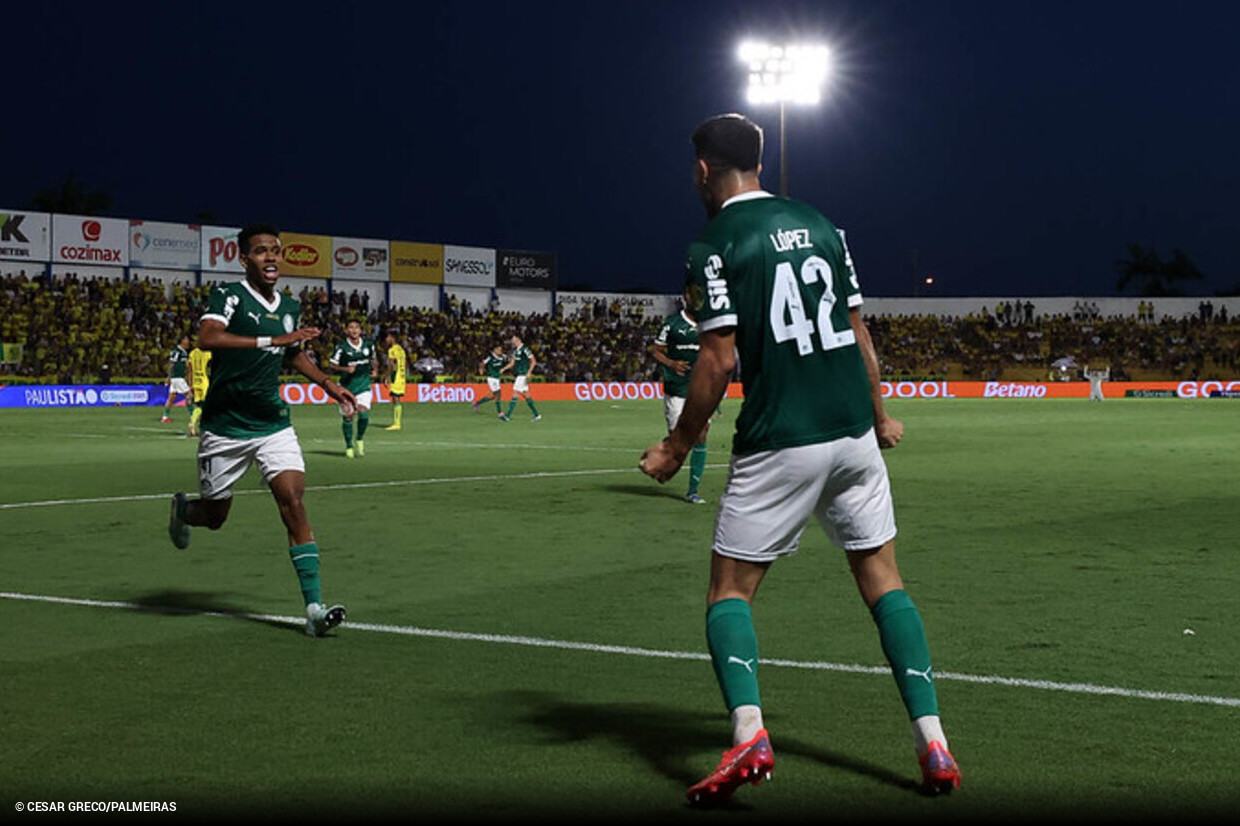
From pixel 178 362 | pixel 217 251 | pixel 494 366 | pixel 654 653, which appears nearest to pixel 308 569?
pixel 654 653

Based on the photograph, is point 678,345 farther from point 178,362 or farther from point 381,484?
point 178,362

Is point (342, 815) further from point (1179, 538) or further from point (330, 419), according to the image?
point (330, 419)

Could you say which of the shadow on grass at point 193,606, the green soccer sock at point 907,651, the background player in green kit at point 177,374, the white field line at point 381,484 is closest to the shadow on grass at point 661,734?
the green soccer sock at point 907,651

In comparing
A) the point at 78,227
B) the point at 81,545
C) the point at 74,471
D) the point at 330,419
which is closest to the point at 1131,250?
the point at 78,227

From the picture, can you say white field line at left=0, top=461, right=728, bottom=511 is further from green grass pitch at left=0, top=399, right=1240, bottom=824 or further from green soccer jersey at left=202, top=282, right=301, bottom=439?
green soccer jersey at left=202, top=282, right=301, bottom=439

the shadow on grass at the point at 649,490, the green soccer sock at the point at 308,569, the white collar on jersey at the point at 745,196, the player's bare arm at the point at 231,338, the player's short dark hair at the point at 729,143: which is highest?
the player's short dark hair at the point at 729,143

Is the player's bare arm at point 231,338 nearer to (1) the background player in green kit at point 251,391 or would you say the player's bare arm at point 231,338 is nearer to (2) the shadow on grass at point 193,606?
(1) the background player in green kit at point 251,391

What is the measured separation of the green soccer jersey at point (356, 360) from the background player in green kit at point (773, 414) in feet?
70.1

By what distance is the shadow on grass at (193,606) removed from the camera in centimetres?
917

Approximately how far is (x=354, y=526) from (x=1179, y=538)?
285 inches

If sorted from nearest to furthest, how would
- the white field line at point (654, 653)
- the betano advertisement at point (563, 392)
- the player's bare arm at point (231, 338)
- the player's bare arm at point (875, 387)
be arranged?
the player's bare arm at point (875, 387), the white field line at point (654, 653), the player's bare arm at point (231, 338), the betano advertisement at point (563, 392)

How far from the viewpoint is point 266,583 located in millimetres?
10742

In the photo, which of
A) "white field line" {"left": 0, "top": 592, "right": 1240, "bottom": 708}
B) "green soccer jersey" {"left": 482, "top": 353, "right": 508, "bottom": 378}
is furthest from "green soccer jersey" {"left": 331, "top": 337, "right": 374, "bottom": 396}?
"white field line" {"left": 0, "top": 592, "right": 1240, "bottom": 708}

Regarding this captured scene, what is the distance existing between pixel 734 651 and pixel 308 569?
4.08m
